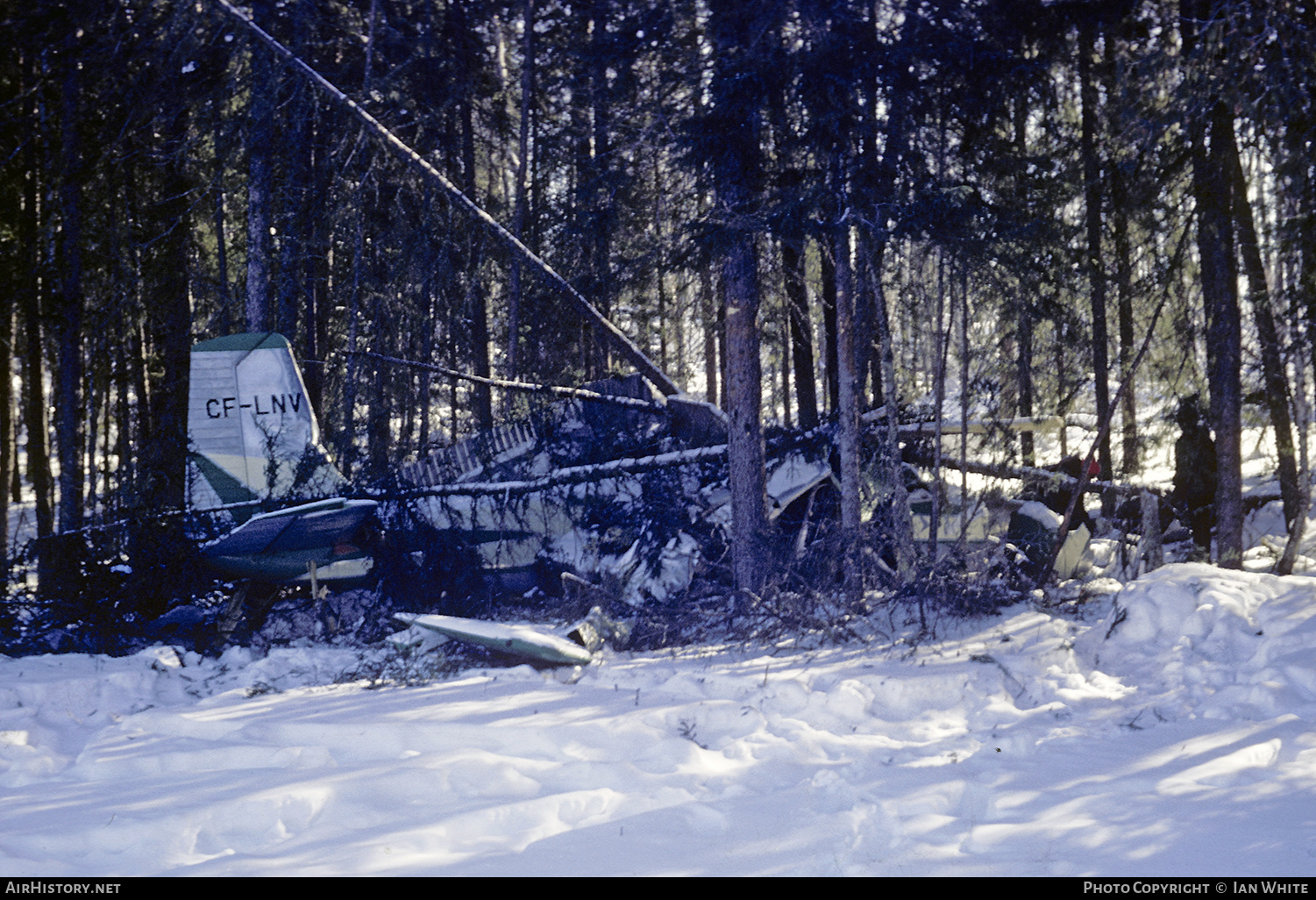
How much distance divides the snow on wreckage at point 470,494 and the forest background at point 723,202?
0.90 metres

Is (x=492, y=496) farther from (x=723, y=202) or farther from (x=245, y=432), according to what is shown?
(x=723, y=202)

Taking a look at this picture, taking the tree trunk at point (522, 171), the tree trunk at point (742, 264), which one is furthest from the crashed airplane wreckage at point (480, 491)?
the tree trunk at point (522, 171)

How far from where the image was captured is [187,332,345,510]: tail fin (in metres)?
9.43

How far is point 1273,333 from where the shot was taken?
8.52m

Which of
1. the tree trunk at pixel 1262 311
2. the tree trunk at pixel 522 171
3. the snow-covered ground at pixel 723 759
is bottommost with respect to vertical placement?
the snow-covered ground at pixel 723 759

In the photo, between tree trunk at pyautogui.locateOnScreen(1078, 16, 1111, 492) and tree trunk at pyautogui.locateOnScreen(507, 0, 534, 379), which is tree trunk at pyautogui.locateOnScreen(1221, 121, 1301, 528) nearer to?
tree trunk at pyautogui.locateOnScreen(1078, 16, 1111, 492)

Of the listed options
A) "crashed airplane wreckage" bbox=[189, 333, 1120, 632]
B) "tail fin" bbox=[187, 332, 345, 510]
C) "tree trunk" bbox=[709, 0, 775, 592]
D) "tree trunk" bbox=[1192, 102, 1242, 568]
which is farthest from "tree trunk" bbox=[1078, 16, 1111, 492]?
"tail fin" bbox=[187, 332, 345, 510]

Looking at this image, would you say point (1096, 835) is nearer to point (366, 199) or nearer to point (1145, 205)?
point (1145, 205)

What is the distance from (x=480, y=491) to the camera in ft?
31.4

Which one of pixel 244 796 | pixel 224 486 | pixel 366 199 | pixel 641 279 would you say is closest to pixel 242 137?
pixel 366 199

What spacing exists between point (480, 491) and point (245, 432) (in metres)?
2.81

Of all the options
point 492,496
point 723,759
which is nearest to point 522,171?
point 492,496

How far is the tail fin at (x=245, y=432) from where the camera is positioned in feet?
30.9

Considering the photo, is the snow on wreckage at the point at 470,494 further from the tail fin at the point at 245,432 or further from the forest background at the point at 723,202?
the forest background at the point at 723,202
